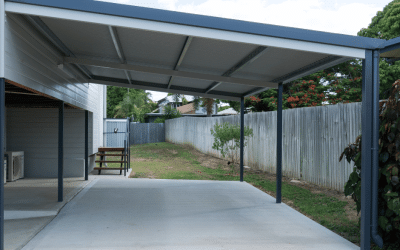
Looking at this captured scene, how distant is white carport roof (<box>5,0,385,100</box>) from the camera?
352 centimetres

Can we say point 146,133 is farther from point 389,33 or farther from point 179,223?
point 179,223

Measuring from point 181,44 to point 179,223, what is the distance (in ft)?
8.45

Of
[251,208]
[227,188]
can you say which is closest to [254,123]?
[227,188]

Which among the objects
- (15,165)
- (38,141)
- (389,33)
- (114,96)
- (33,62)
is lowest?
(15,165)

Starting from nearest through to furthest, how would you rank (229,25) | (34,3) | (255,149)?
(34,3) → (229,25) → (255,149)

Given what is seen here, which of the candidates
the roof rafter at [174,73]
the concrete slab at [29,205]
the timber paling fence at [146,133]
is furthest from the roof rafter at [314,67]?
the timber paling fence at [146,133]

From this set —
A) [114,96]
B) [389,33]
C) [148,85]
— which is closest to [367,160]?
[148,85]

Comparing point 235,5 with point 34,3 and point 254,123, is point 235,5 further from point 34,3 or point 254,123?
point 34,3

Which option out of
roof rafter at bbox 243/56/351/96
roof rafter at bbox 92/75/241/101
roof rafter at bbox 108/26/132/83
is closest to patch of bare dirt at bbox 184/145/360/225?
roof rafter at bbox 243/56/351/96

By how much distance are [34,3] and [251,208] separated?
4386 mm

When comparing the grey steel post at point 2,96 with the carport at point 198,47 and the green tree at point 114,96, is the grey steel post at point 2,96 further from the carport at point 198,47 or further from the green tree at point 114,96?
the green tree at point 114,96

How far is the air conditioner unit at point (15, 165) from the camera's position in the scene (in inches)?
315

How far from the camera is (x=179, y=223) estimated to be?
4727mm

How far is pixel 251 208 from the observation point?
568cm
